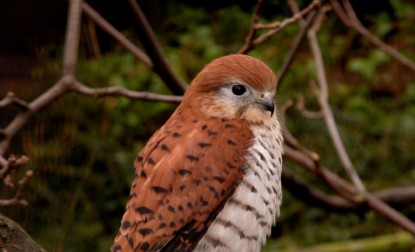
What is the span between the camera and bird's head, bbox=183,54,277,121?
10.2ft

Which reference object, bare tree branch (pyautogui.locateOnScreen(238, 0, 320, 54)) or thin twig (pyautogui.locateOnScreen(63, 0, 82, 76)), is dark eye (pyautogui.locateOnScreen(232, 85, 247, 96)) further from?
Answer: thin twig (pyautogui.locateOnScreen(63, 0, 82, 76))

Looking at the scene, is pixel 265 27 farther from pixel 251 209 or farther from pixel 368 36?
pixel 368 36

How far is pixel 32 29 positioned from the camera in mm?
3541

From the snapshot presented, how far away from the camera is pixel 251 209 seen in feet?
9.32

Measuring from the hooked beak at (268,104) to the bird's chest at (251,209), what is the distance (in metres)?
0.14

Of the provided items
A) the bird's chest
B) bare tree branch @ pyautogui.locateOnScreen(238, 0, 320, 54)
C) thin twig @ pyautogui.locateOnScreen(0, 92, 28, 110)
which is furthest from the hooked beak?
thin twig @ pyautogui.locateOnScreen(0, 92, 28, 110)

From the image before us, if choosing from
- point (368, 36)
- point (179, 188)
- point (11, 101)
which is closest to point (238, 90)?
point (179, 188)

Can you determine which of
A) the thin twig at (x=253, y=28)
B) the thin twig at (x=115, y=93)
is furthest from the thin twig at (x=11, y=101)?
the thin twig at (x=253, y=28)

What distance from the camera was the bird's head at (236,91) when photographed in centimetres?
309

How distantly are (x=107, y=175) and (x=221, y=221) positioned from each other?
3312mm

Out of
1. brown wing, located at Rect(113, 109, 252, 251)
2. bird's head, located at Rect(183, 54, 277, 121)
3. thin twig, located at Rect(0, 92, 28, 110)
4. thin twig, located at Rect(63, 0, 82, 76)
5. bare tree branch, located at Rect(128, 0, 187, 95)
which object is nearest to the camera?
brown wing, located at Rect(113, 109, 252, 251)

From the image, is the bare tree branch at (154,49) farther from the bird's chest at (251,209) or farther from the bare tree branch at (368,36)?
the bare tree branch at (368,36)

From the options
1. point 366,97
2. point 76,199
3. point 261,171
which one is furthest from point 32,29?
point 366,97

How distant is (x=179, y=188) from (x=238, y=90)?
529mm
